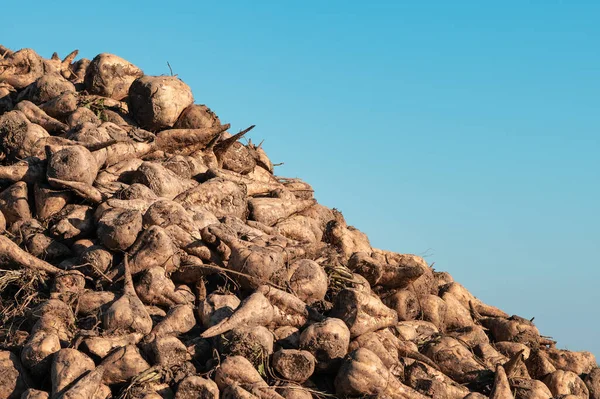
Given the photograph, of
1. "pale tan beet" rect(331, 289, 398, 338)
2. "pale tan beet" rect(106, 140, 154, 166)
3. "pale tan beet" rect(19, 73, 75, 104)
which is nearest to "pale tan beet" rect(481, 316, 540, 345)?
"pale tan beet" rect(331, 289, 398, 338)

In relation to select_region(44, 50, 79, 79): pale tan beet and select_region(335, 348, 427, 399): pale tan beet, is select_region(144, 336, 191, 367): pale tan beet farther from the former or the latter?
select_region(44, 50, 79, 79): pale tan beet

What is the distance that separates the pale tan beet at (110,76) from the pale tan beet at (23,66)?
1685mm

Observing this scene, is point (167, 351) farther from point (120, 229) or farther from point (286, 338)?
point (120, 229)

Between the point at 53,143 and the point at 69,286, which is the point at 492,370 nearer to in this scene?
the point at 69,286

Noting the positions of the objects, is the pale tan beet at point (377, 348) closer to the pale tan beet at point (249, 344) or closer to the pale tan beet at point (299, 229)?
the pale tan beet at point (249, 344)

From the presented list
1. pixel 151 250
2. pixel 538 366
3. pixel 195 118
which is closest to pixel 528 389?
pixel 538 366

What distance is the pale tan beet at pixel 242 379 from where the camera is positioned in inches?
421

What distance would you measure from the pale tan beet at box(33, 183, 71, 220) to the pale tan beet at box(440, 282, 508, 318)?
8.01 m

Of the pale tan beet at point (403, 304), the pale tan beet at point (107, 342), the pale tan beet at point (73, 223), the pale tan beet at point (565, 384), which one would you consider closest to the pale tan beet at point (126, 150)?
the pale tan beet at point (73, 223)

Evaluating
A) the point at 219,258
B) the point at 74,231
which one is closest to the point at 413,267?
the point at 219,258

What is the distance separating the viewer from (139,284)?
12.6 meters

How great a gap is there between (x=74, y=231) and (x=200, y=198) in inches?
98.1

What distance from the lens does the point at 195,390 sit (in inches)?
411

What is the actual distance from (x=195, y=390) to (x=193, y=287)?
3063mm
